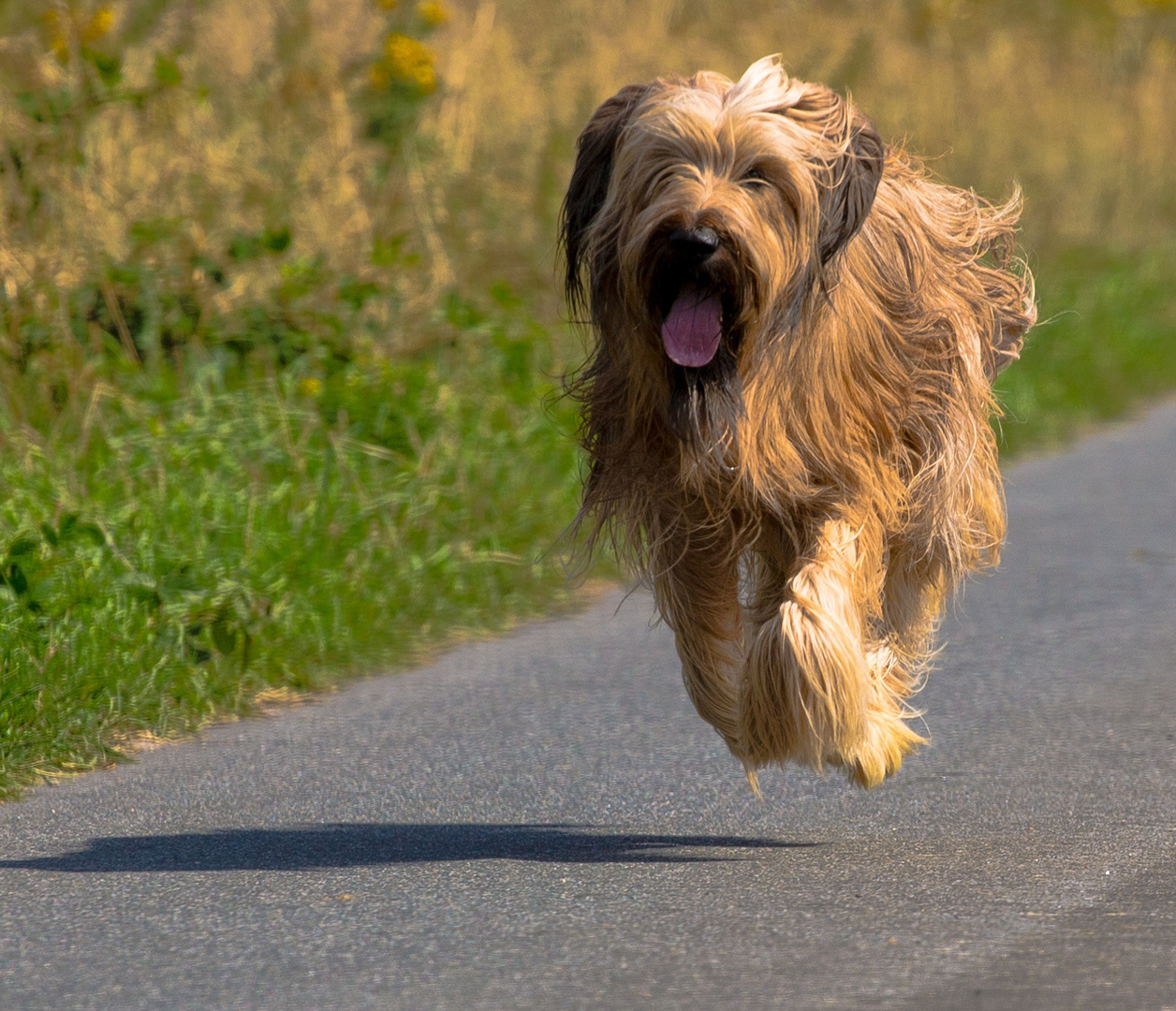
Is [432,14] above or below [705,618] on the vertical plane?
above

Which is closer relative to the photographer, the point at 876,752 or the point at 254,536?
the point at 876,752

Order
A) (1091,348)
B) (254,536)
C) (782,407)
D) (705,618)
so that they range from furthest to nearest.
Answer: (1091,348) < (254,536) < (705,618) < (782,407)

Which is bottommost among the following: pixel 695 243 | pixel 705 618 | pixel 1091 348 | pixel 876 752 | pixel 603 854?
pixel 1091 348

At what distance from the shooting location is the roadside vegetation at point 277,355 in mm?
5656

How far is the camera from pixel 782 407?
4.06 metres

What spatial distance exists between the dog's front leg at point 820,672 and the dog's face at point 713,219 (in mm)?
382

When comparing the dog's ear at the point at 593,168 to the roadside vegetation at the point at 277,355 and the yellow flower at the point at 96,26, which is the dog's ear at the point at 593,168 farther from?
the yellow flower at the point at 96,26

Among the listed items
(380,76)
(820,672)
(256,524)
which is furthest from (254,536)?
(380,76)

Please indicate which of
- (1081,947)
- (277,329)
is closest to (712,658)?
(1081,947)

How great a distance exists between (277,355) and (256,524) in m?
1.53

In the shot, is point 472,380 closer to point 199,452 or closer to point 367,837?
point 199,452

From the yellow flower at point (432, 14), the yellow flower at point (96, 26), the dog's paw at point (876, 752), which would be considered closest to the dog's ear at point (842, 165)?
the dog's paw at point (876, 752)

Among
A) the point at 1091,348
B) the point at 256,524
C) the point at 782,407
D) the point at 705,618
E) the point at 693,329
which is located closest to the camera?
the point at 693,329

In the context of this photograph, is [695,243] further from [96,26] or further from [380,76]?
[380,76]
